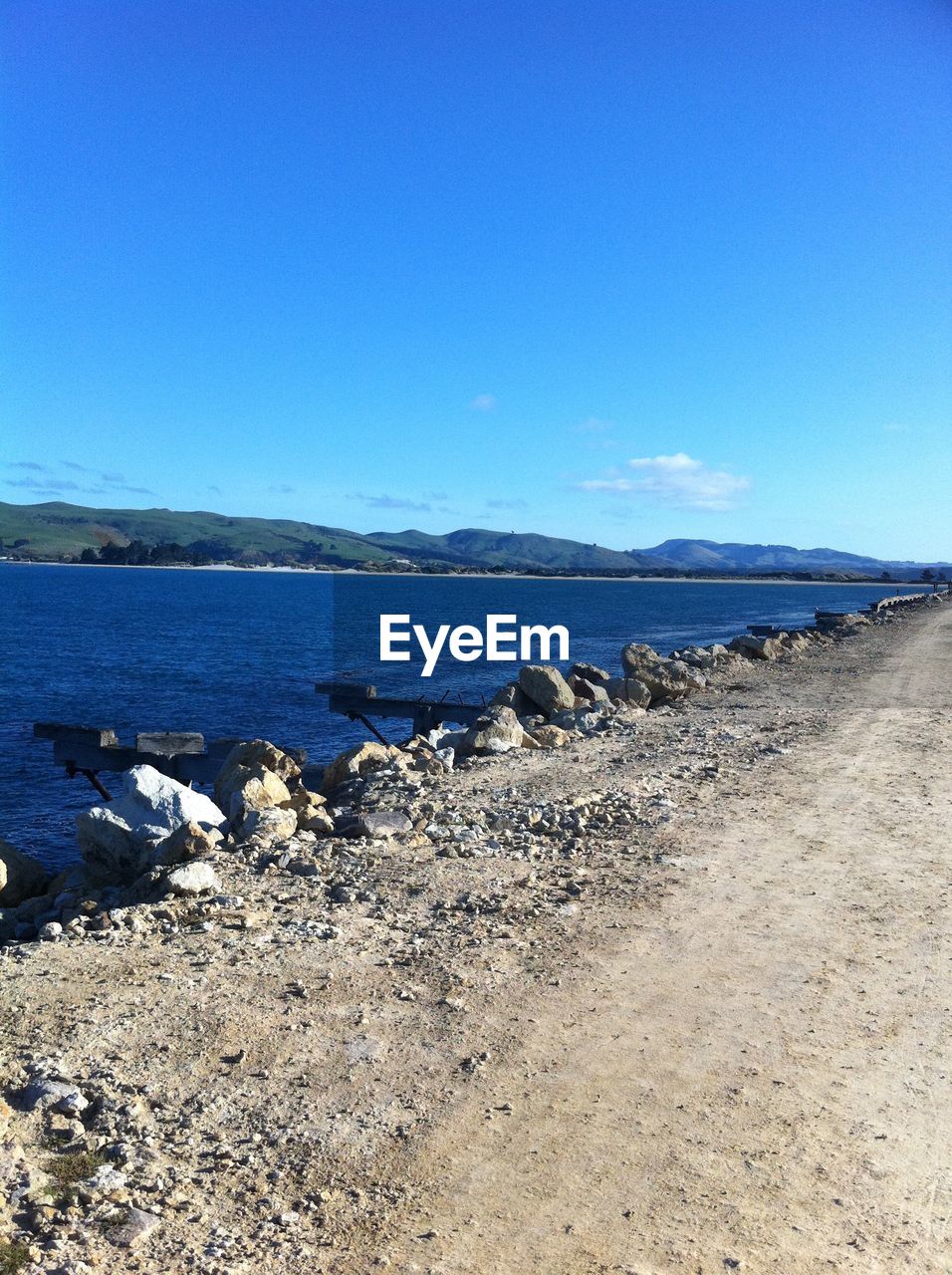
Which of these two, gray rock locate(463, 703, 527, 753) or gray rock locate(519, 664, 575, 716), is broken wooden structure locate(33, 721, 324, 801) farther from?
gray rock locate(519, 664, 575, 716)

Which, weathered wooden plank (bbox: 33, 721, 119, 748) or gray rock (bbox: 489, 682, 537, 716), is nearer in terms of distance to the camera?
weathered wooden plank (bbox: 33, 721, 119, 748)

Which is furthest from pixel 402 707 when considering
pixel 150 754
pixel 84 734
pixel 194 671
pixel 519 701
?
pixel 194 671

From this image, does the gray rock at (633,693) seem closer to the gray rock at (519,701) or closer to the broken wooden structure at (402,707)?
the gray rock at (519,701)

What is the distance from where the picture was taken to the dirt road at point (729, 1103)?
3.91 metres

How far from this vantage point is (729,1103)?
4.87 meters

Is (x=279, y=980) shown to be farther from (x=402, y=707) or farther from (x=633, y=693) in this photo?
(x=402, y=707)

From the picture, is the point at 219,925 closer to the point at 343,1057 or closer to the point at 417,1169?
the point at 343,1057

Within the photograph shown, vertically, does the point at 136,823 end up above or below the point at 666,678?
below

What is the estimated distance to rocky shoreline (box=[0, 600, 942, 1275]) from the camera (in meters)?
4.06

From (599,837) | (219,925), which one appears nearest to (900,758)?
(599,837)

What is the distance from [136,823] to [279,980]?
14.9 ft

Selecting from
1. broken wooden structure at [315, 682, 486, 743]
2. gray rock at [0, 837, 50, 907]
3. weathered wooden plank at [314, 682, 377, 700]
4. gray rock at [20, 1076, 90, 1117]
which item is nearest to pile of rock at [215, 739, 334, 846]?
gray rock at [0, 837, 50, 907]

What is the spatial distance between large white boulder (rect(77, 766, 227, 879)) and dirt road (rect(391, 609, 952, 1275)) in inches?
194

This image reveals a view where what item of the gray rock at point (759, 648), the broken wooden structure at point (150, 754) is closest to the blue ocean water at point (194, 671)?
the broken wooden structure at point (150, 754)
